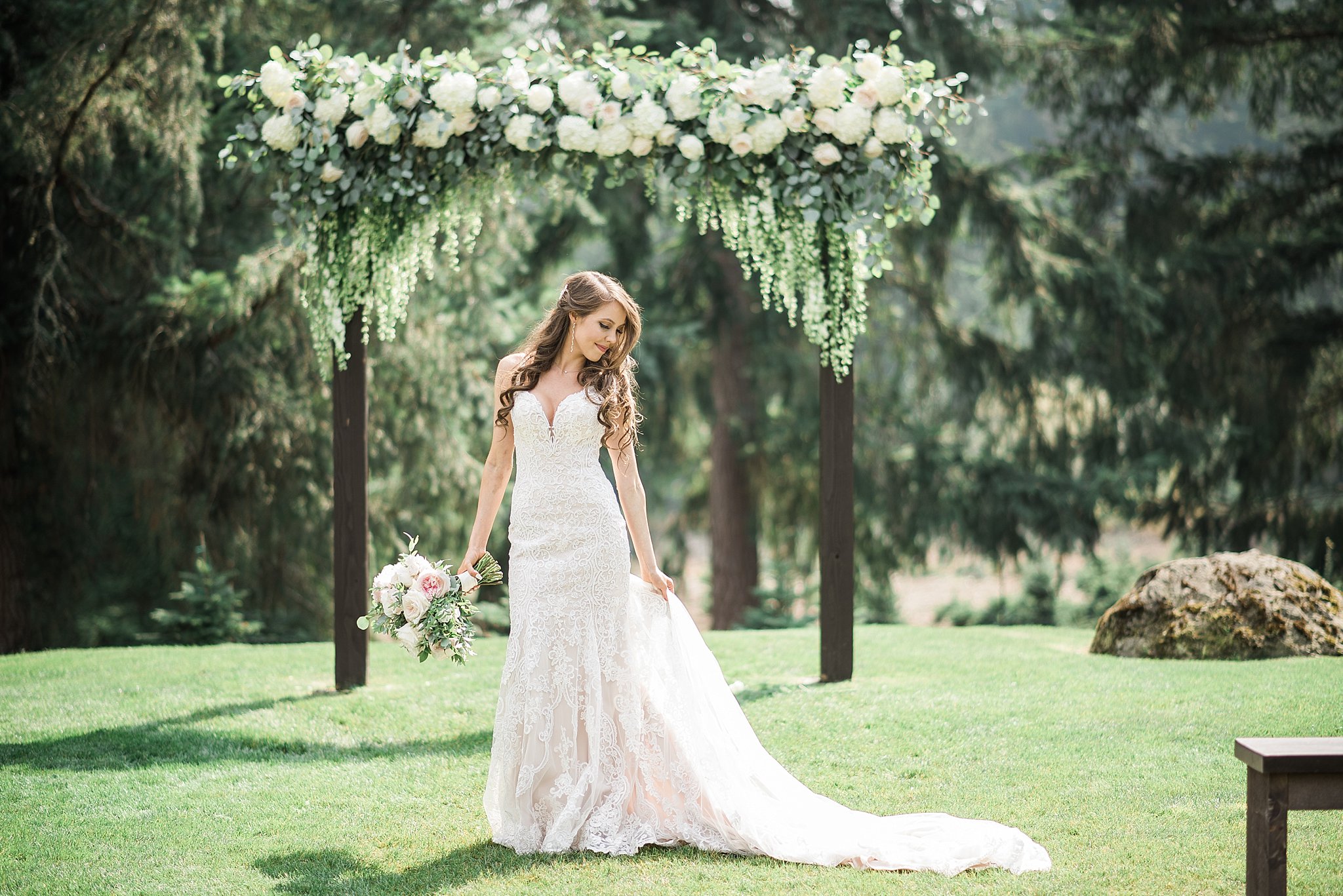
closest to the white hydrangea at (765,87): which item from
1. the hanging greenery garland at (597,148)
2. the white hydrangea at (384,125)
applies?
the hanging greenery garland at (597,148)

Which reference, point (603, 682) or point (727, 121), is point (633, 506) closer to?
point (603, 682)

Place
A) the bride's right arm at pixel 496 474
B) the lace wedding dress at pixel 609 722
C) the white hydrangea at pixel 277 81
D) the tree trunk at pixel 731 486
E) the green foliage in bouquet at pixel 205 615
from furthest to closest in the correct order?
the tree trunk at pixel 731 486 < the green foliage in bouquet at pixel 205 615 < the white hydrangea at pixel 277 81 < the bride's right arm at pixel 496 474 < the lace wedding dress at pixel 609 722

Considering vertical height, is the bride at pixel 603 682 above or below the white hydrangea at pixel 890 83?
below

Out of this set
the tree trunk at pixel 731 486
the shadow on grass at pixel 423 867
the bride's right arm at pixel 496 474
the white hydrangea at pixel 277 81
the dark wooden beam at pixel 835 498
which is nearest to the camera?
the shadow on grass at pixel 423 867

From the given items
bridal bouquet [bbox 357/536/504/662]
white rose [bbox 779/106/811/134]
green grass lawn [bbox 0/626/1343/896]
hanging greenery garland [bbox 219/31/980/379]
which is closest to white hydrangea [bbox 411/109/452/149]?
hanging greenery garland [bbox 219/31/980/379]

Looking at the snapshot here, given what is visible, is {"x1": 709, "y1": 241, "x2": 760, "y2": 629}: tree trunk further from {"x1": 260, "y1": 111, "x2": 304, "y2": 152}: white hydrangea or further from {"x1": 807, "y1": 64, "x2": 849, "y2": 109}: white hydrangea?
{"x1": 260, "y1": 111, "x2": 304, "y2": 152}: white hydrangea

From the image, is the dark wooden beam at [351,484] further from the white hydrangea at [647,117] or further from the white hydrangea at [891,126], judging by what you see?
the white hydrangea at [891,126]

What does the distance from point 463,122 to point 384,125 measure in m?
0.43

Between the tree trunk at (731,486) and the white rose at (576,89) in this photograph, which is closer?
the white rose at (576,89)

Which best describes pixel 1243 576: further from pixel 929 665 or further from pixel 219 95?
pixel 219 95

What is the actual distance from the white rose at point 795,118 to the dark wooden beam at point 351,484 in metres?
2.82

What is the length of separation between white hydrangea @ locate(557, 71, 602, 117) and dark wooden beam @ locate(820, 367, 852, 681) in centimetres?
212

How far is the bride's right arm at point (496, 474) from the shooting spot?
4.43 meters

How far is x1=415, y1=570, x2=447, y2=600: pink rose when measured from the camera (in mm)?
4238
